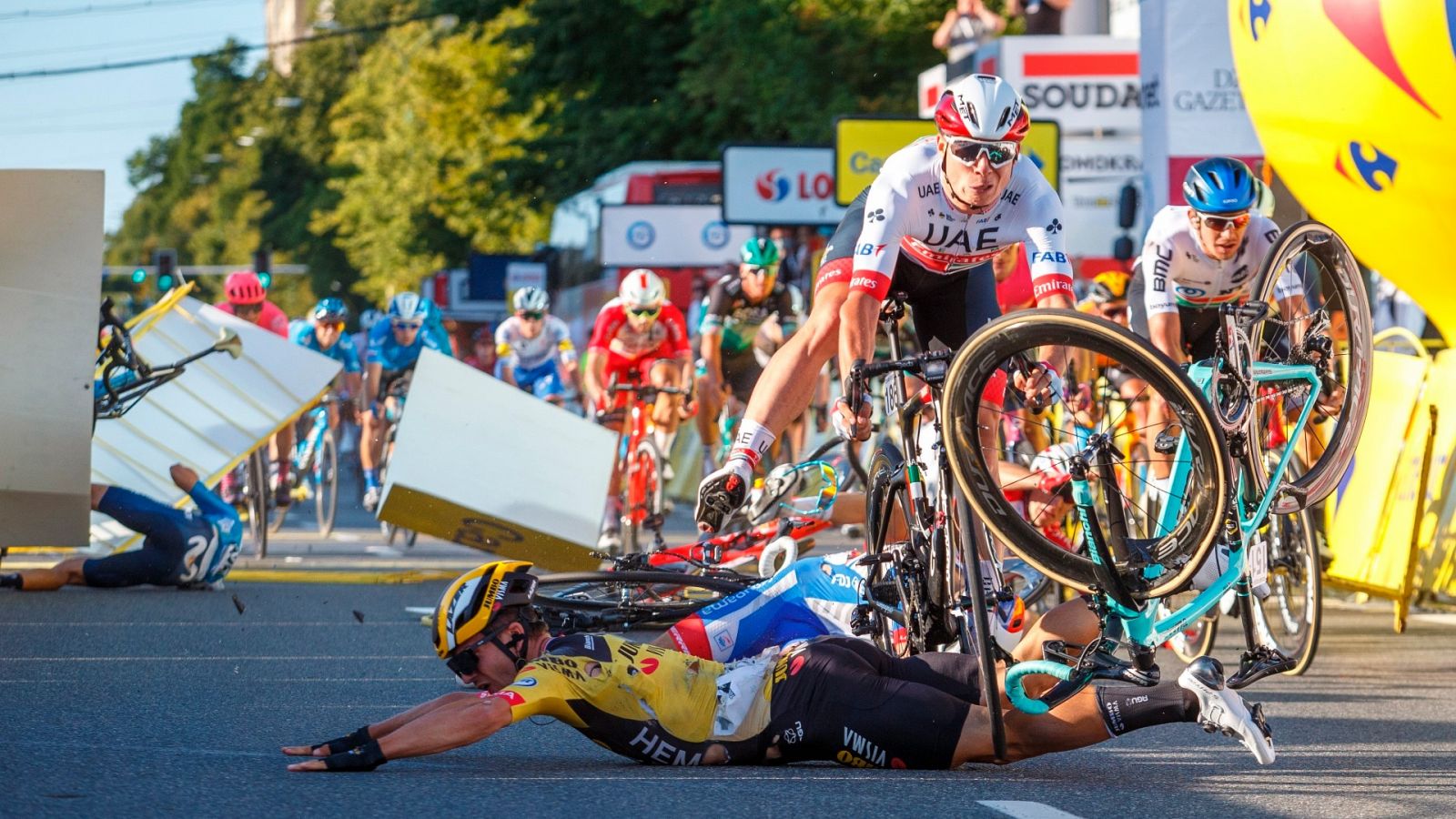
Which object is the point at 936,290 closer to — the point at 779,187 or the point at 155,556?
the point at 155,556

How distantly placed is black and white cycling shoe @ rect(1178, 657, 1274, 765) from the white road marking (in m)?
0.55

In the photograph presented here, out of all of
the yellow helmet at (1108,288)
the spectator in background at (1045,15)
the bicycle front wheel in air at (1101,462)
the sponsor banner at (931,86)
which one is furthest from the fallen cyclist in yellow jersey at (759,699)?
the spectator in background at (1045,15)

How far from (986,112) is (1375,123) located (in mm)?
4825

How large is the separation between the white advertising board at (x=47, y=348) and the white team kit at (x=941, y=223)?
16.1 ft

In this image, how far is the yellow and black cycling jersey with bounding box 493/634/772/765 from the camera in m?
6.07

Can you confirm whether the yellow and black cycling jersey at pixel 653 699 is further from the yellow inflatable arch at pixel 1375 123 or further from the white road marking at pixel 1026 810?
the yellow inflatable arch at pixel 1375 123

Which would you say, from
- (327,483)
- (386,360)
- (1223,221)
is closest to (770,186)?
(386,360)

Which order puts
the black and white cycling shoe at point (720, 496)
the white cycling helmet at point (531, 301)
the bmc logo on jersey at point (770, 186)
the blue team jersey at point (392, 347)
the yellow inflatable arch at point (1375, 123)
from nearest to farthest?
the black and white cycling shoe at point (720, 496) < the yellow inflatable arch at point (1375, 123) < the white cycling helmet at point (531, 301) < the blue team jersey at point (392, 347) < the bmc logo on jersey at point (770, 186)

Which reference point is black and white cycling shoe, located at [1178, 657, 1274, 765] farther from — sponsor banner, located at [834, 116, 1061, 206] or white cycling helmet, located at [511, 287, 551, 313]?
sponsor banner, located at [834, 116, 1061, 206]

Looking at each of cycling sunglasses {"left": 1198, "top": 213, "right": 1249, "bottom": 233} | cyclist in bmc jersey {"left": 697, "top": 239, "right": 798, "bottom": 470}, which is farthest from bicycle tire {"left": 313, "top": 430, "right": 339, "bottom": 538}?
cycling sunglasses {"left": 1198, "top": 213, "right": 1249, "bottom": 233}

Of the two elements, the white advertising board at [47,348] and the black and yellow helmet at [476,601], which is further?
the white advertising board at [47,348]

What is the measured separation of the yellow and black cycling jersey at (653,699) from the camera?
607 centimetres

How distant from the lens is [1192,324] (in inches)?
388

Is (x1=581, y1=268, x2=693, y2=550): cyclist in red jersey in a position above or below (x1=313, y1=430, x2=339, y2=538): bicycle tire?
above
